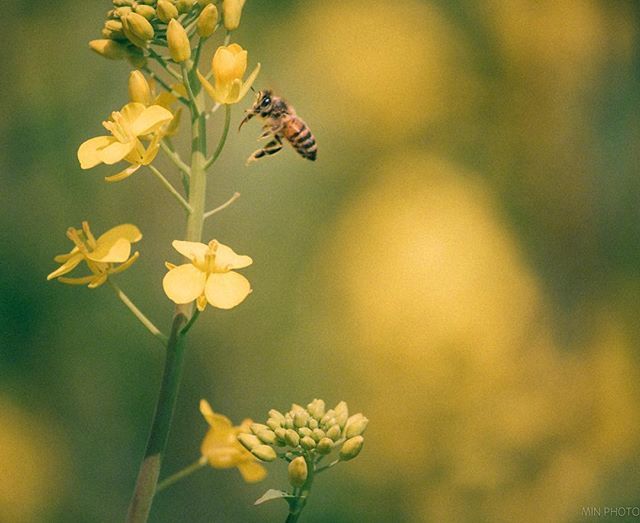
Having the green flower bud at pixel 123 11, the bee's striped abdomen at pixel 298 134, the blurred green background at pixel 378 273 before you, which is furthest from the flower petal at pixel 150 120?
the blurred green background at pixel 378 273

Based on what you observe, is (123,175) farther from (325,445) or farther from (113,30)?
(325,445)

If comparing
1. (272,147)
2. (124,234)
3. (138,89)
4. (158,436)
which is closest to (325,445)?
(158,436)

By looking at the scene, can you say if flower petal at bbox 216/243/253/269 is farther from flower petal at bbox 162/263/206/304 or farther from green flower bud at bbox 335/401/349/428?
green flower bud at bbox 335/401/349/428

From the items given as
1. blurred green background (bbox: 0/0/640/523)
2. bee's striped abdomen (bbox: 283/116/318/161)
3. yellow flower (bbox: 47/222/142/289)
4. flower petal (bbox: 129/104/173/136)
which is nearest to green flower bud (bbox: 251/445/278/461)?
yellow flower (bbox: 47/222/142/289)

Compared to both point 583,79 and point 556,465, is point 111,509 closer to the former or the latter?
point 556,465

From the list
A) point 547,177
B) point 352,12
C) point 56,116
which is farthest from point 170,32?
point 352,12

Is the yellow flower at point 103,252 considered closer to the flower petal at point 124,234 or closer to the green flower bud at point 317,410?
the flower petal at point 124,234
